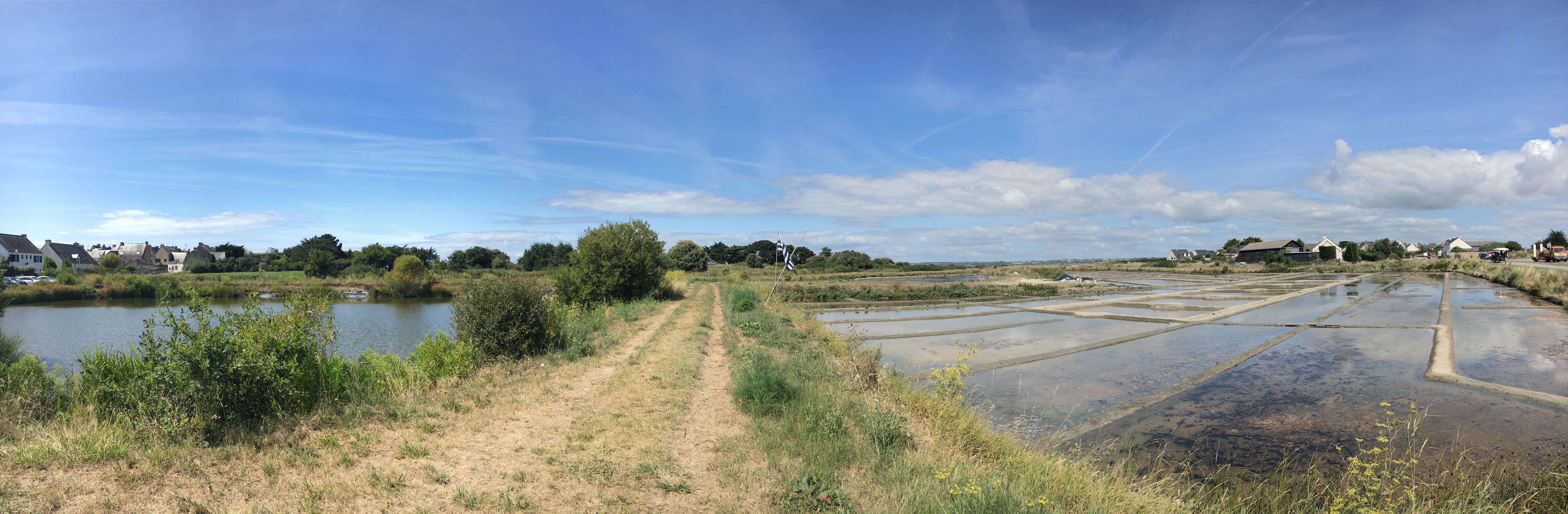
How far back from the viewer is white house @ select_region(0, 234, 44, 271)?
48.4 meters

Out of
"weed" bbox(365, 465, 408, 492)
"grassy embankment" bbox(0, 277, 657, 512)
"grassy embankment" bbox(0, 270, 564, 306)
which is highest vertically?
"grassy embankment" bbox(0, 270, 564, 306)

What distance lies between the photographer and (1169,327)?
18875 mm

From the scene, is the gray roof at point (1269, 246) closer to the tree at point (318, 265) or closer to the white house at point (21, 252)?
the tree at point (318, 265)

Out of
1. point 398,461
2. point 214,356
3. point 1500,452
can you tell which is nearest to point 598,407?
point 398,461

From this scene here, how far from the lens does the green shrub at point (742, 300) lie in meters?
20.5

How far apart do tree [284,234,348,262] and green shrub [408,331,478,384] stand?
8525cm

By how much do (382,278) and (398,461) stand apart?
58.3m

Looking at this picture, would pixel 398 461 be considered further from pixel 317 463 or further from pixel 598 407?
pixel 598 407

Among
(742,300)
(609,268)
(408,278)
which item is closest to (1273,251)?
(742,300)

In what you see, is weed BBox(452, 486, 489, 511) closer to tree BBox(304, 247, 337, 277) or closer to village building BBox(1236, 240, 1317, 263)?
tree BBox(304, 247, 337, 277)

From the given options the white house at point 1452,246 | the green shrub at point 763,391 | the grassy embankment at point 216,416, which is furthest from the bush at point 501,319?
the white house at point 1452,246

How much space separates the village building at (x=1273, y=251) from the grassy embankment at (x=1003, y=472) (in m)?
91.2

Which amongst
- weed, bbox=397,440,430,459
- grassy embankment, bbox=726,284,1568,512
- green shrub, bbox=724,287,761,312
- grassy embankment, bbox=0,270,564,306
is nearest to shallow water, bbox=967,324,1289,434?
grassy embankment, bbox=726,284,1568,512

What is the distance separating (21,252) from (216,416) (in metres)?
78.8
